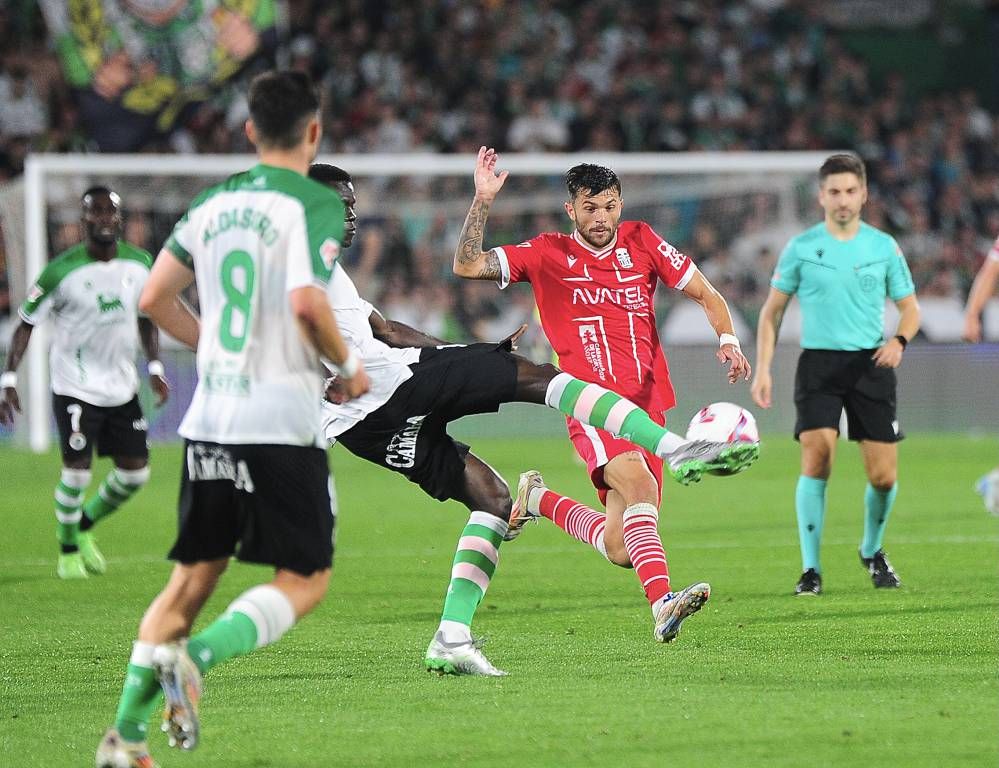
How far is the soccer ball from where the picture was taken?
6422 mm

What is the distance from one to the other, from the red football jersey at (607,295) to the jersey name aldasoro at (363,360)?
0.88 meters

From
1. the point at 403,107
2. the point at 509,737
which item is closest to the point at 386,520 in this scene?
the point at 509,737

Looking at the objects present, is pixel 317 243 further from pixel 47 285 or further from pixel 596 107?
pixel 596 107

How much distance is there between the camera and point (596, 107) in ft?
83.7

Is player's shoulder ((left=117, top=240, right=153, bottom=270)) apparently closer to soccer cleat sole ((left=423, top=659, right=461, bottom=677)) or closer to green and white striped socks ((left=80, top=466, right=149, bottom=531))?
green and white striped socks ((left=80, top=466, right=149, bottom=531))

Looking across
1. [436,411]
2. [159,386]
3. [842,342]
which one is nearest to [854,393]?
[842,342]

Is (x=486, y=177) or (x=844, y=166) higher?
(x=486, y=177)

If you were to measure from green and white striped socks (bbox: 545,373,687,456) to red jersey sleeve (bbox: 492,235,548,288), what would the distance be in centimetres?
118

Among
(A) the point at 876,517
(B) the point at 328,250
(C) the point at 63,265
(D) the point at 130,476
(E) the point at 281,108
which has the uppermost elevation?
(E) the point at 281,108

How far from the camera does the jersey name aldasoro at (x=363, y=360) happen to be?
22.7ft

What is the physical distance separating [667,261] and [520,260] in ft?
2.22

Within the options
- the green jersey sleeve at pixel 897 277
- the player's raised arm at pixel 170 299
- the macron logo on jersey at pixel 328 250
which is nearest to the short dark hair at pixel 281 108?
the macron logo on jersey at pixel 328 250

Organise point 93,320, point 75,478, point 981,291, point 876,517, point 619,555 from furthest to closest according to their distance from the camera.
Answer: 1. point 93,320
2. point 75,478
3. point 876,517
4. point 619,555
5. point 981,291

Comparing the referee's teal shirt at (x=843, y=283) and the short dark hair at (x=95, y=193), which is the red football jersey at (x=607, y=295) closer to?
the referee's teal shirt at (x=843, y=283)
